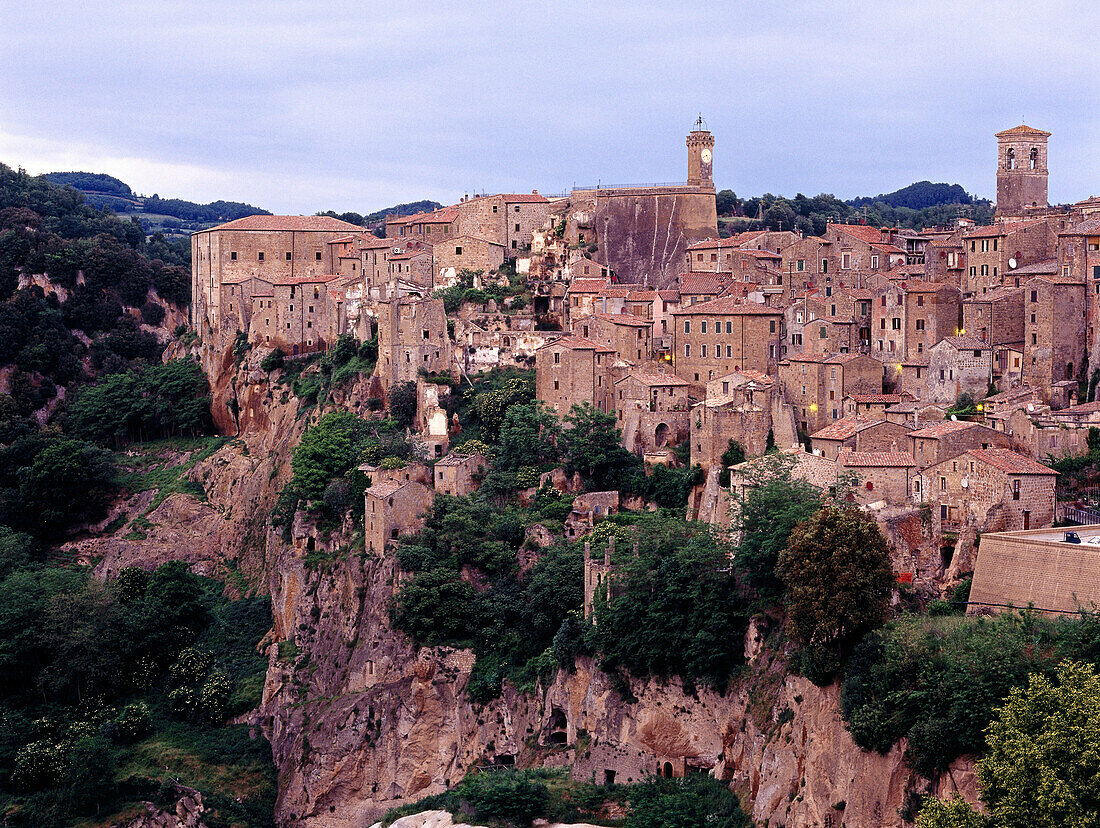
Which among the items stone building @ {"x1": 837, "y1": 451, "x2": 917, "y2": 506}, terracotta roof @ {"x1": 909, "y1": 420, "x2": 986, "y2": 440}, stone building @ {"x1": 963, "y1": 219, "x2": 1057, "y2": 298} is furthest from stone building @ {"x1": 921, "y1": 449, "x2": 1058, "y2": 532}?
stone building @ {"x1": 963, "y1": 219, "x2": 1057, "y2": 298}

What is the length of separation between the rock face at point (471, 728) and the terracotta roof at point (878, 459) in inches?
283

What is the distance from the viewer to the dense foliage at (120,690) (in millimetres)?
50656

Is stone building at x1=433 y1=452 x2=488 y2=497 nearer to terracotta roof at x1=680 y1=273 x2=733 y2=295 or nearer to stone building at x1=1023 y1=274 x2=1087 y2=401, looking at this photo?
terracotta roof at x1=680 y1=273 x2=733 y2=295

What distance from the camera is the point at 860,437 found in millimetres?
44812

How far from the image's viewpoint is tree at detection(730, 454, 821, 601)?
132 ft

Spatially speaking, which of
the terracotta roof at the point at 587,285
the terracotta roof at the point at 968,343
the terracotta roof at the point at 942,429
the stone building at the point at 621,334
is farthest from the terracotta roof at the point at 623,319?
the terracotta roof at the point at 942,429

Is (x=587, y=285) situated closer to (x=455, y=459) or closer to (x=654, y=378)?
(x=654, y=378)

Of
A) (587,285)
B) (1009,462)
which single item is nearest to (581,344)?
(587,285)

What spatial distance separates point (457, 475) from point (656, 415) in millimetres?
8330

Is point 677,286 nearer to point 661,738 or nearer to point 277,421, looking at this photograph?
point 277,421

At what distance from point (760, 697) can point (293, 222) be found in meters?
50.9

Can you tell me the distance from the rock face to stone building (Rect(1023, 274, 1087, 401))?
17.3 meters

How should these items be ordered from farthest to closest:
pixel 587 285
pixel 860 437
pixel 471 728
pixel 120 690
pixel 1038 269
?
pixel 587 285
pixel 120 690
pixel 1038 269
pixel 471 728
pixel 860 437

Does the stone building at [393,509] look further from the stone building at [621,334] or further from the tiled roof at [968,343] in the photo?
the tiled roof at [968,343]
